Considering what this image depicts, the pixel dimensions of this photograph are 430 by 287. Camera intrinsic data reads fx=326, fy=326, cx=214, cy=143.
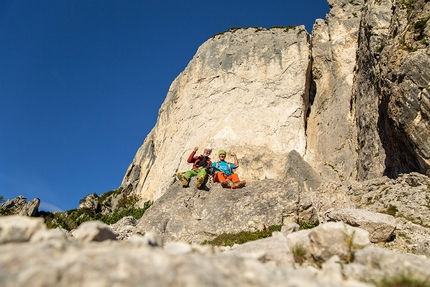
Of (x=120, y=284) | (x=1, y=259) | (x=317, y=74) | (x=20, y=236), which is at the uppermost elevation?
(x=317, y=74)

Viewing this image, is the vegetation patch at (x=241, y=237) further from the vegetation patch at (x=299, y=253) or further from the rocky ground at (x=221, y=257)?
the vegetation patch at (x=299, y=253)

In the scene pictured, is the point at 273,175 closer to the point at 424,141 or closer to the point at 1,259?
the point at 424,141

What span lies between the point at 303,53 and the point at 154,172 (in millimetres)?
18382

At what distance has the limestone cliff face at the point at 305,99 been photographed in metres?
16.7

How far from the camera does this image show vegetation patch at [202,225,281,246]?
10062mm

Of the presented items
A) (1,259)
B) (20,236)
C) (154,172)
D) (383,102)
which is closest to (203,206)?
(20,236)

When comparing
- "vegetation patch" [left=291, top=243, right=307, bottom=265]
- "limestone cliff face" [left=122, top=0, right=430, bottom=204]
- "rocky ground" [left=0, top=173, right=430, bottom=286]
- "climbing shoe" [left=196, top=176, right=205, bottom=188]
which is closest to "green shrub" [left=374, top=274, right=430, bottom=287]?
"rocky ground" [left=0, top=173, right=430, bottom=286]

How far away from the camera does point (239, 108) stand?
2944 centimetres

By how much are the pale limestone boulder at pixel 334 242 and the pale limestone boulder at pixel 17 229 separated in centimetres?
384

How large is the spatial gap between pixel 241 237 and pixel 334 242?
5784 millimetres

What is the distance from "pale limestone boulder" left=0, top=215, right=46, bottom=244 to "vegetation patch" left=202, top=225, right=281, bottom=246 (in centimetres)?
684

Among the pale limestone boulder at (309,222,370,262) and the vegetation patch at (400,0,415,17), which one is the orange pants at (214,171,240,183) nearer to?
the pale limestone boulder at (309,222,370,262)

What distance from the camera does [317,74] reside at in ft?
106

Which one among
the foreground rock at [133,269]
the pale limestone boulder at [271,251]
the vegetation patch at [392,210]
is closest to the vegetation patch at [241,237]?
the vegetation patch at [392,210]
